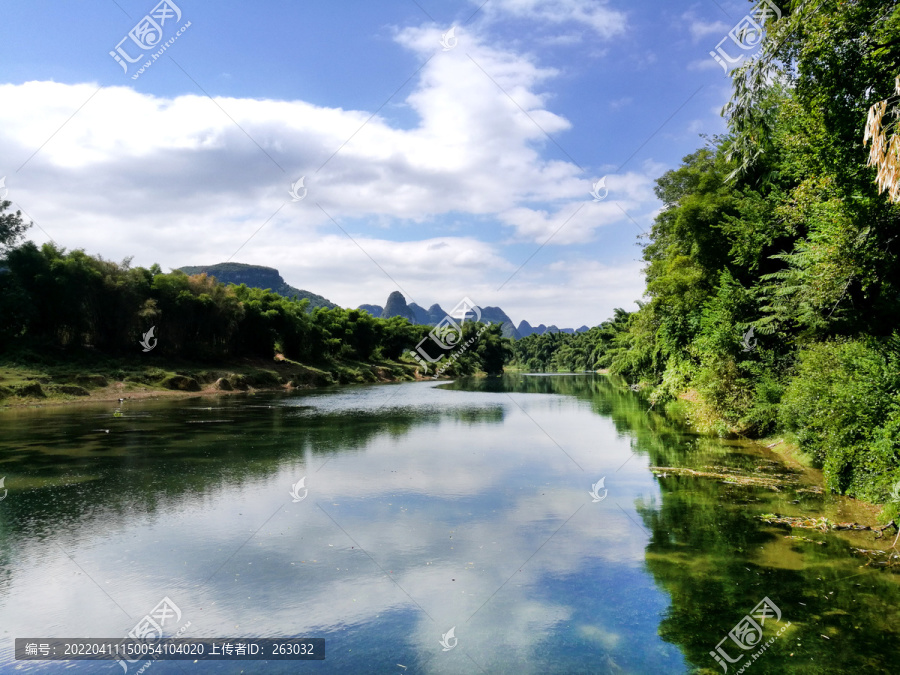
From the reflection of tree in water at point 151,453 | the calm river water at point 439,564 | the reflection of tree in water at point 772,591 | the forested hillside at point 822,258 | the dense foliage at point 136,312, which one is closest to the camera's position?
the reflection of tree in water at point 772,591

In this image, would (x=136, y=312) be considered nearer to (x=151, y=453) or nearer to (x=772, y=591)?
(x=151, y=453)

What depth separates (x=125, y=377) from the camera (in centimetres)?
4169

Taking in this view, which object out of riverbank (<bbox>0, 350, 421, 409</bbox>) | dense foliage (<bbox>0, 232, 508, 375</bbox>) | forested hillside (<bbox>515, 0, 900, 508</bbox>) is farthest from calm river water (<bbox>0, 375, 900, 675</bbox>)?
dense foliage (<bbox>0, 232, 508, 375</bbox>)

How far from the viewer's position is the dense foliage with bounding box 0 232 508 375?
41469mm

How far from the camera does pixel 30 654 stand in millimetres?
6266

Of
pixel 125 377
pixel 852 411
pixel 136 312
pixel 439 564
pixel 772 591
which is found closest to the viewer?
pixel 772 591

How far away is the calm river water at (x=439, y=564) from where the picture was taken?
6.50 metres

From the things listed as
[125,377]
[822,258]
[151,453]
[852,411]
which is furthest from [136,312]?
[852,411]

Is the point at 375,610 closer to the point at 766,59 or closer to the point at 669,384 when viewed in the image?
the point at 766,59

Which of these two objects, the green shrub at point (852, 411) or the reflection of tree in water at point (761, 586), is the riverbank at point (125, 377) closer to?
the reflection of tree in water at point (761, 586)

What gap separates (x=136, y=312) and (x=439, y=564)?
47.9 metres

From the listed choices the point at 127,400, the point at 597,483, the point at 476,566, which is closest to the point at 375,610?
the point at 476,566

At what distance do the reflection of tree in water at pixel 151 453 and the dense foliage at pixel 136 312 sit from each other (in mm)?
16338

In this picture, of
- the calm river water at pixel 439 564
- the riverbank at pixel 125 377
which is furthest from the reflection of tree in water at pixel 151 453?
the riverbank at pixel 125 377
